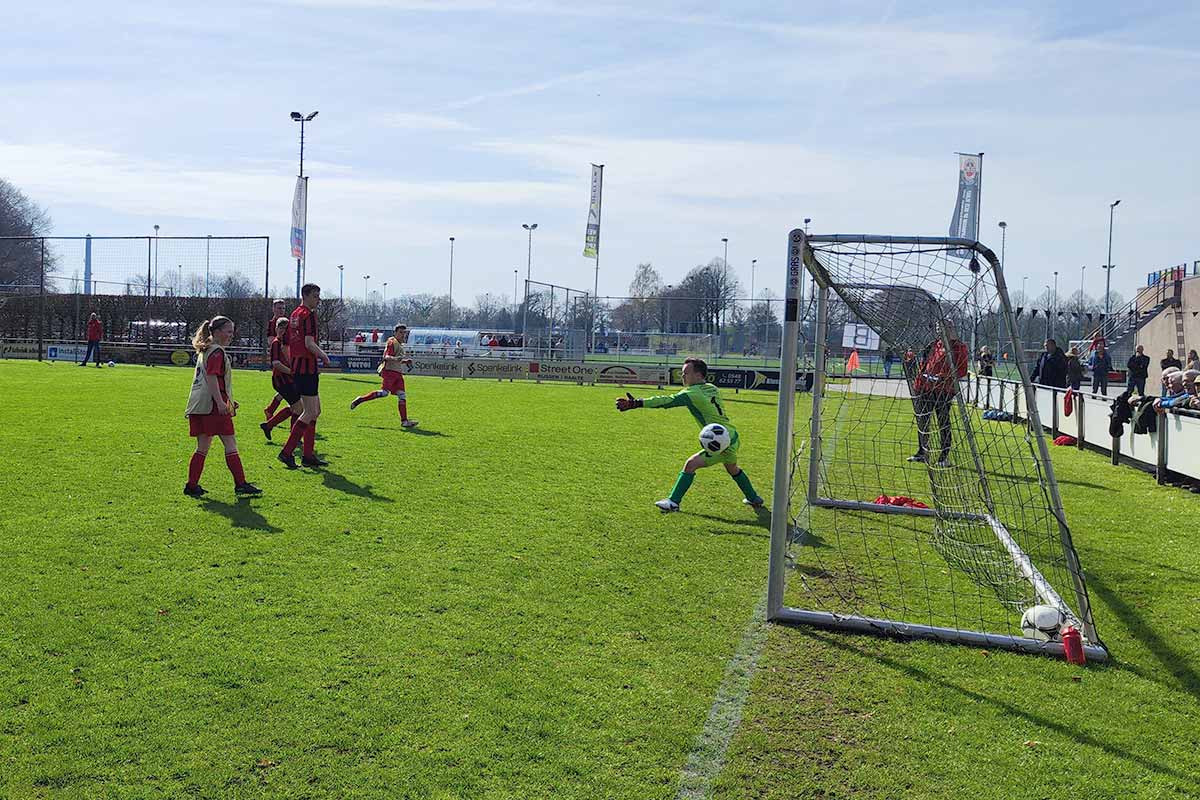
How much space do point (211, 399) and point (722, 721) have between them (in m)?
5.71

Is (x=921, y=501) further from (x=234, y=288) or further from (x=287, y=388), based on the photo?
(x=234, y=288)

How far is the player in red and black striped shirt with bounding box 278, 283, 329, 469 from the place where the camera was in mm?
10242

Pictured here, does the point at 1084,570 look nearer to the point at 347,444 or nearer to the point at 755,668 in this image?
the point at 755,668

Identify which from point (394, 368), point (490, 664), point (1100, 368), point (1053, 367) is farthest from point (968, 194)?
point (490, 664)

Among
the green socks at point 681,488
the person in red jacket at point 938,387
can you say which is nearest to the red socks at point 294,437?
the green socks at point 681,488

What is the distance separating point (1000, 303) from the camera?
571 cm

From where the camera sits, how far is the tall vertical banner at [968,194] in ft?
114

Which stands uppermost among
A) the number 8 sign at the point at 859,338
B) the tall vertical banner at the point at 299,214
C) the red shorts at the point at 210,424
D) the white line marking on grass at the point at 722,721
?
the tall vertical banner at the point at 299,214

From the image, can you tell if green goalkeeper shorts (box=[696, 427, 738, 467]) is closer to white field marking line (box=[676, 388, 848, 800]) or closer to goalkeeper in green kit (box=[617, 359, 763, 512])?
goalkeeper in green kit (box=[617, 359, 763, 512])

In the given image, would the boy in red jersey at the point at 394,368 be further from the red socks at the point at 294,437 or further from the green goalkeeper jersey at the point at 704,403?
the green goalkeeper jersey at the point at 704,403

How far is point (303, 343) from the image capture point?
10305mm

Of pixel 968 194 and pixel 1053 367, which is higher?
pixel 968 194

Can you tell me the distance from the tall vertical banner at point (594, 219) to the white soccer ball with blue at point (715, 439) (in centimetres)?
3472

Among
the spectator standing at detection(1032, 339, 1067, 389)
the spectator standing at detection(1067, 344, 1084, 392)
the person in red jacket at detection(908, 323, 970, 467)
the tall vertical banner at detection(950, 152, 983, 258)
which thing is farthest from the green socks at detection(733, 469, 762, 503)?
the tall vertical banner at detection(950, 152, 983, 258)
